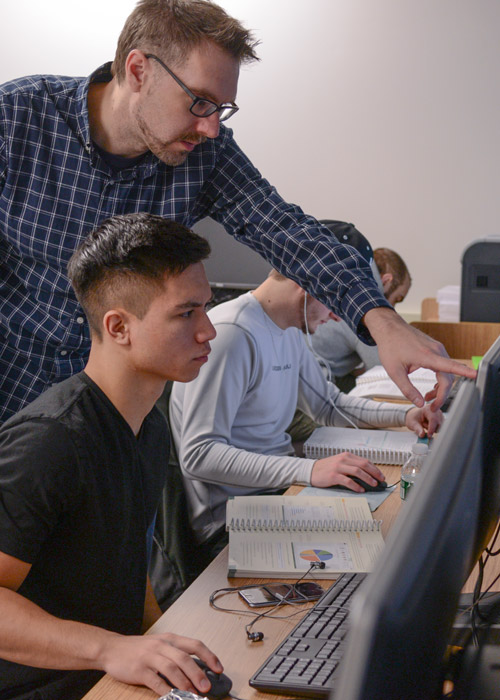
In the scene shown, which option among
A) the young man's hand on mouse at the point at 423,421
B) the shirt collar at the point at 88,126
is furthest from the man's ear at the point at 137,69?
the young man's hand on mouse at the point at 423,421

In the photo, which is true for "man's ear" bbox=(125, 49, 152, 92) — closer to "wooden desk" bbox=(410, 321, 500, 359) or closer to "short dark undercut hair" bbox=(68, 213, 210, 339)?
"short dark undercut hair" bbox=(68, 213, 210, 339)

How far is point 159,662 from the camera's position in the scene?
867 millimetres

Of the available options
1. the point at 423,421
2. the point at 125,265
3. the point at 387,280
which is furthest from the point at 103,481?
the point at 387,280

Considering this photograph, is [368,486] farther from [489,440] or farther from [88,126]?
[88,126]

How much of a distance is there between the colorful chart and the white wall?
3.44m

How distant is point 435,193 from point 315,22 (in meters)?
1.25

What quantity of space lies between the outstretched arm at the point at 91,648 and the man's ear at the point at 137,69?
832mm

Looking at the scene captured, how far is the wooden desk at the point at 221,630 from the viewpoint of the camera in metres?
0.87

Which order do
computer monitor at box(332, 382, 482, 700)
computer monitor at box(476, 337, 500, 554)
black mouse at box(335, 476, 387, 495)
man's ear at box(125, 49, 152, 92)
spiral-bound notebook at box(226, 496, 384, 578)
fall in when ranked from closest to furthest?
1. computer monitor at box(332, 382, 482, 700)
2. computer monitor at box(476, 337, 500, 554)
3. spiral-bound notebook at box(226, 496, 384, 578)
4. man's ear at box(125, 49, 152, 92)
5. black mouse at box(335, 476, 387, 495)

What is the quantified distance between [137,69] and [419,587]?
1.13 meters

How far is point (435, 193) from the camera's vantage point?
14.5 ft

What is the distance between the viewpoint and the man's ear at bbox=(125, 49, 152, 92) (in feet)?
4.32

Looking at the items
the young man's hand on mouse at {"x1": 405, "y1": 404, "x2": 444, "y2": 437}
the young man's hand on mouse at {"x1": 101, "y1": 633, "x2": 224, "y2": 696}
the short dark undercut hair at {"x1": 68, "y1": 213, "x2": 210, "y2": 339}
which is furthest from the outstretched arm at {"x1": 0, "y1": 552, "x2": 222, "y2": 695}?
the young man's hand on mouse at {"x1": 405, "y1": 404, "x2": 444, "y2": 437}

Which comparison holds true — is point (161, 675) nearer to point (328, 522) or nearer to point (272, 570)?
point (272, 570)
